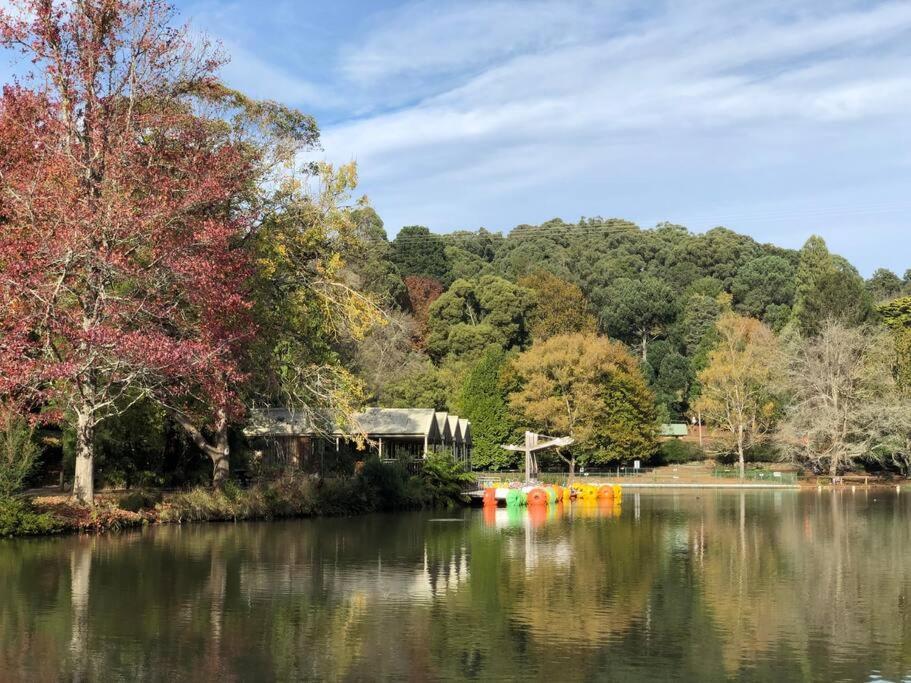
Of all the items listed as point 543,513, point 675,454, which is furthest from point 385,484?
point 675,454

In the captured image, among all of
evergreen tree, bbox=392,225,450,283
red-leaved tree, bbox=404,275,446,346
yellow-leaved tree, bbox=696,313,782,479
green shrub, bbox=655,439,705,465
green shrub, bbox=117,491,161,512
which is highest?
evergreen tree, bbox=392,225,450,283

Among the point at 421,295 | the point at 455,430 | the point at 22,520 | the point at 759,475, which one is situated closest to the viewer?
the point at 22,520

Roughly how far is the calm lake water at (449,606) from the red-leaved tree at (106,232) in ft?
14.3

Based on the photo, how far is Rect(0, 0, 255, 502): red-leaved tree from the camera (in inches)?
955

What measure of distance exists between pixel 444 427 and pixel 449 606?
126 ft

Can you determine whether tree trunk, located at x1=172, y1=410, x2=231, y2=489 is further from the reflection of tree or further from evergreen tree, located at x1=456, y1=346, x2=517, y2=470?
evergreen tree, located at x1=456, y1=346, x2=517, y2=470

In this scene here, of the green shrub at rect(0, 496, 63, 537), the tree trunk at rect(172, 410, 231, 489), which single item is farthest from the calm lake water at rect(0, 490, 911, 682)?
the tree trunk at rect(172, 410, 231, 489)

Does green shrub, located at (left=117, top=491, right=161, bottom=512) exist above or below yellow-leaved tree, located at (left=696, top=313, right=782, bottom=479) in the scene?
below

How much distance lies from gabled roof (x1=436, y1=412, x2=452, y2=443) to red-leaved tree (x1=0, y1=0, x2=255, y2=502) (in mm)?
25415

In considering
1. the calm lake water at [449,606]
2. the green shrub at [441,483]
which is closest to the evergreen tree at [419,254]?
the green shrub at [441,483]

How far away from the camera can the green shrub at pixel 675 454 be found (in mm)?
78562

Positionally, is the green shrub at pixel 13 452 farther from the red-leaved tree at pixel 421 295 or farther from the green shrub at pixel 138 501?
the red-leaved tree at pixel 421 295

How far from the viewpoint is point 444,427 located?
178 ft

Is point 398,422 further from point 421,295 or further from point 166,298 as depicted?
point 421,295
